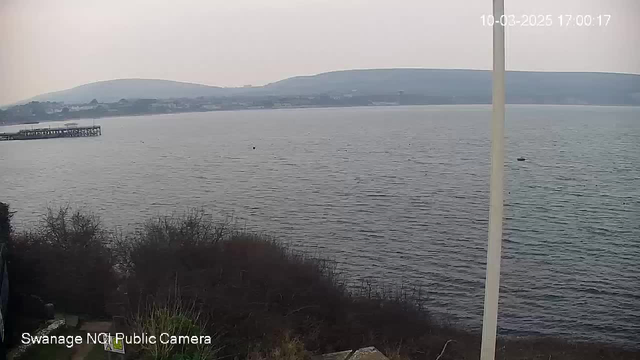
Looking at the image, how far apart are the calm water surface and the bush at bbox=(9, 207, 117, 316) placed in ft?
0.76

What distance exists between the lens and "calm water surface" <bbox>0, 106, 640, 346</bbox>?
17.3 ft

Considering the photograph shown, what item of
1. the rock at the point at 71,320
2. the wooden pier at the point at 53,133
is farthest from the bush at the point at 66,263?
the wooden pier at the point at 53,133

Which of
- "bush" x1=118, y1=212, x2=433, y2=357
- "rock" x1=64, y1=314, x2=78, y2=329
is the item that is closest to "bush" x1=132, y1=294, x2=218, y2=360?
"bush" x1=118, y1=212, x2=433, y2=357

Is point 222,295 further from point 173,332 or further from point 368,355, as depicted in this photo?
point 368,355

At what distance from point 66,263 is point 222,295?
2.06m

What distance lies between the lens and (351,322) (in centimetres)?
476

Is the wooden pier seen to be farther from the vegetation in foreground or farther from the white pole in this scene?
the white pole

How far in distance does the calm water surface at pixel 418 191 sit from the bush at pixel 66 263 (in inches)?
9.1

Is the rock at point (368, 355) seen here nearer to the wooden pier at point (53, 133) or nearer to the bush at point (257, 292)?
the bush at point (257, 292)

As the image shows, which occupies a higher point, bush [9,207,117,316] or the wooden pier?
the wooden pier

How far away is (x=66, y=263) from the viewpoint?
192 inches

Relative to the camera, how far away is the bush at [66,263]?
14.2ft

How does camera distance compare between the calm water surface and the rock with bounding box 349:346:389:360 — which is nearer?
the rock with bounding box 349:346:389:360

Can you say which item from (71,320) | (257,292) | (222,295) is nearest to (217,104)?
(257,292)
